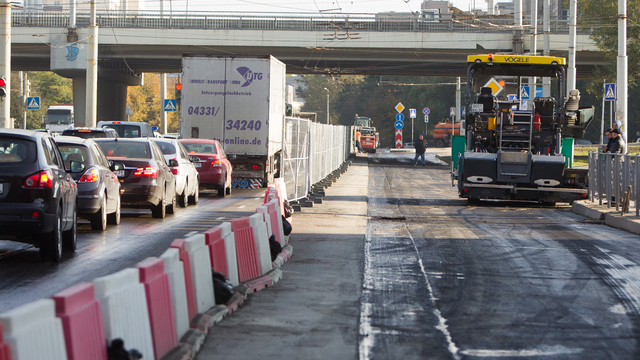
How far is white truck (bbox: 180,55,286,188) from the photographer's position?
914 inches

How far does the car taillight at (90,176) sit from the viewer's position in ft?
39.5

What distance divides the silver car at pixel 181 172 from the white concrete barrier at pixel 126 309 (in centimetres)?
1243

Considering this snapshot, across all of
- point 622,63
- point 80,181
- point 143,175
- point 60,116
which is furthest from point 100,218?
point 60,116

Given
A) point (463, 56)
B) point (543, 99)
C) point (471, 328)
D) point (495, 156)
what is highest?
point (463, 56)

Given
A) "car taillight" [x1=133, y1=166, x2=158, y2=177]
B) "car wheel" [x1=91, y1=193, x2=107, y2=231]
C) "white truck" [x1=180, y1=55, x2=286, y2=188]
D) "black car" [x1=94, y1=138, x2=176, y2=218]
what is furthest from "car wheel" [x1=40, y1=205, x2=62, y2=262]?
"white truck" [x1=180, y1=55, x2=286, y2=188]

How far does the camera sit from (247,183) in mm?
24719

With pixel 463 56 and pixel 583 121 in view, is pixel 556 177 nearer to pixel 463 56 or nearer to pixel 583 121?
pixel 583 121

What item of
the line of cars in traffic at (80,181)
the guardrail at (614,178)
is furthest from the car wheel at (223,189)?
the guardrail at (614,178)

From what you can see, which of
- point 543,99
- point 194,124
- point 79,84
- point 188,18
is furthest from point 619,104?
point 79,84

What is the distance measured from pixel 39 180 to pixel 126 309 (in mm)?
5113

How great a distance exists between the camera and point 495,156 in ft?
60.8

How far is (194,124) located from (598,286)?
55.8 feet

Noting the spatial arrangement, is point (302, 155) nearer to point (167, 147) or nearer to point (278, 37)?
point (167, 147)

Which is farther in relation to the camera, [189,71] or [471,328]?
[189,71]
